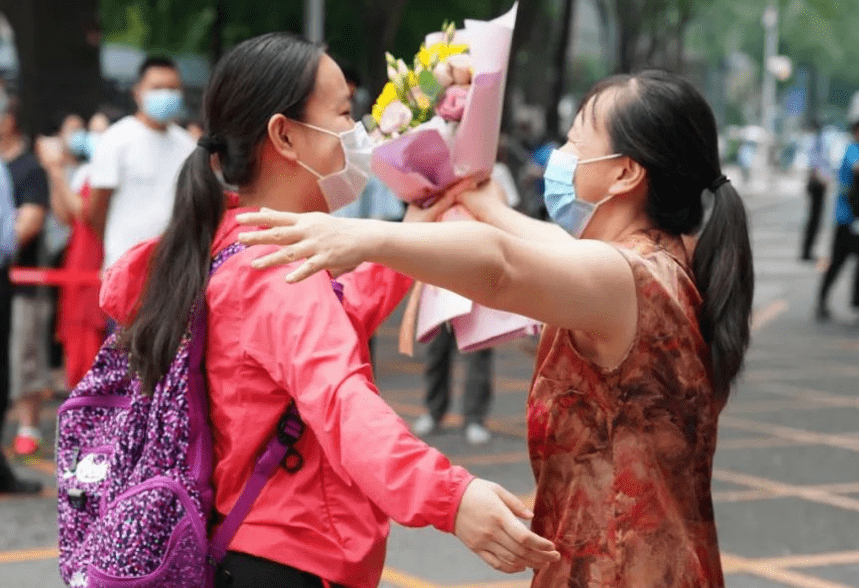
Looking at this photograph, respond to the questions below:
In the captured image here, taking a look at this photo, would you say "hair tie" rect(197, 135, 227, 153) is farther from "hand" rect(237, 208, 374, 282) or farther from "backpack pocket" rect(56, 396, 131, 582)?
"hand" rect(237, 208, 374, 282)

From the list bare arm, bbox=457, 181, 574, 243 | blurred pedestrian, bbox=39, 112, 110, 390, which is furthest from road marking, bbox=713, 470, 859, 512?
bare arm, bbox=457, 181, 574, 243

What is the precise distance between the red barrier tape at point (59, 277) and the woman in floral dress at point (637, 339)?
641 cm

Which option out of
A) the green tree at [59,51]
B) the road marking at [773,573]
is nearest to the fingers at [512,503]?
the road marking at [773,573]

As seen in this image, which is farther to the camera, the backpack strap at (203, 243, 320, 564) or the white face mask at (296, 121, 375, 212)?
the white face mask at (296, 121, 375, 212)

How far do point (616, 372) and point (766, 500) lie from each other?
513cm

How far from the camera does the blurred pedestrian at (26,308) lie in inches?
331

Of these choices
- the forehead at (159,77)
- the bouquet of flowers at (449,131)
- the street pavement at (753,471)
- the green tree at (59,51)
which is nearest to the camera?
the bouquet of flowers at (449,131)

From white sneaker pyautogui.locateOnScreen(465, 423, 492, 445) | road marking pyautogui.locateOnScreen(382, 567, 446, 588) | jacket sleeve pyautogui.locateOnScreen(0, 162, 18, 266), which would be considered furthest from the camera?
white sneaker pyautogui.locateOnScreen(465, 423, 492, 445)

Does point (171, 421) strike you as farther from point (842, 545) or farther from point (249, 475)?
point (842, 545)

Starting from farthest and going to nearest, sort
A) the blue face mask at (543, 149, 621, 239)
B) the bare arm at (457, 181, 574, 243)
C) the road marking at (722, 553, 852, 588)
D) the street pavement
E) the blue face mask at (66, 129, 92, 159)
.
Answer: the blue face mask at (66, 129, 92, 159) → the street pavement → the road marking at (722, 553, 852, 588) → the bare arm at (457, 181, 574, 243) → the blue face mask at (543, 149, 621, 239)

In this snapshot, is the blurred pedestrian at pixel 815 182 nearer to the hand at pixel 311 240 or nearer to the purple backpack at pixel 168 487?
the purple backpack at pixel 168 487

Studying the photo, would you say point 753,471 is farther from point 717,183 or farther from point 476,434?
point 717,183

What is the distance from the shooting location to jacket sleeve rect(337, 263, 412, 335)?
3.16 m

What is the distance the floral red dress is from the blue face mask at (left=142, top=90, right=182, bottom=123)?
16.7 feet
